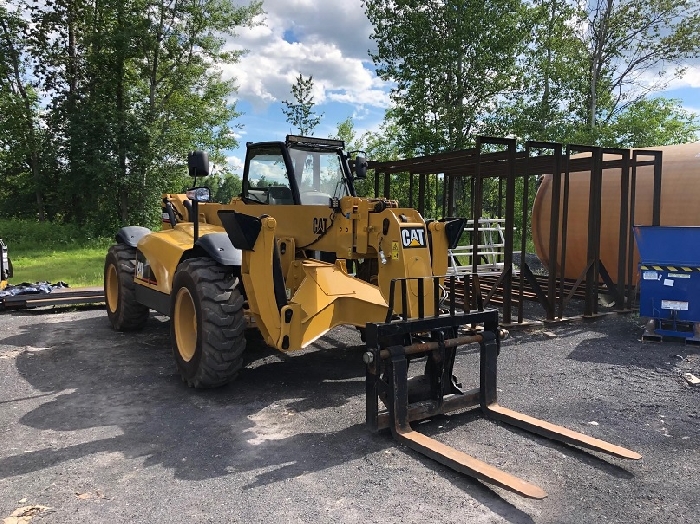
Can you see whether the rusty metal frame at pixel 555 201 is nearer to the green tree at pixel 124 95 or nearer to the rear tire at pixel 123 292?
the rear tire at pixel 123 292

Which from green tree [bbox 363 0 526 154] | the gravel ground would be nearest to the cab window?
the gravel ground

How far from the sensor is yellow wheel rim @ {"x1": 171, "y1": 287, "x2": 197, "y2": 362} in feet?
17.8

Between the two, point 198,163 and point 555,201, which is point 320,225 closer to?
point 198,163

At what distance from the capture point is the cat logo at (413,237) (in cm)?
520

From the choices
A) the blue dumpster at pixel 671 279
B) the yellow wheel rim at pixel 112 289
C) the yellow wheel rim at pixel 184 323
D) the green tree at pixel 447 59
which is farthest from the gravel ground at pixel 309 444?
the green tree at pixel 447 59

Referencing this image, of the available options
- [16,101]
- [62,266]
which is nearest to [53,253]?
[62,266]

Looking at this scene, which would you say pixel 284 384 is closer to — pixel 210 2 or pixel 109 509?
pixel 109 509

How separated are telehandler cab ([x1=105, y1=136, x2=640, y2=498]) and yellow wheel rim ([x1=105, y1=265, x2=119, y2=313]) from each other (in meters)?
1.43

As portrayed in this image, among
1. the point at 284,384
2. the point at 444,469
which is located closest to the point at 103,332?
the point at 284,384

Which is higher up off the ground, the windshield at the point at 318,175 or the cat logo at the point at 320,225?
the windshield at the point at 318,175

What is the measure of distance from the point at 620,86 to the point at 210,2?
17074 millimetres

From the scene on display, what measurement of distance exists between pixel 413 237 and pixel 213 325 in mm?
2029

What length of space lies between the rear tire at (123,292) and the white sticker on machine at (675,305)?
702 cm

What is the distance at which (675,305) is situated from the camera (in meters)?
7.30
